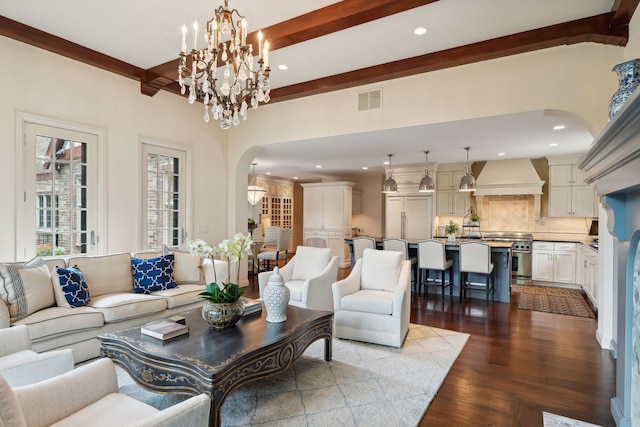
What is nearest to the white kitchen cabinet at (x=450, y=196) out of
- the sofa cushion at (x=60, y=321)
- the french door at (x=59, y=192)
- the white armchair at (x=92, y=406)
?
the french door at (x=59, y=192)

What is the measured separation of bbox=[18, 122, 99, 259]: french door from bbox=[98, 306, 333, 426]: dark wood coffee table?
7.62 ft

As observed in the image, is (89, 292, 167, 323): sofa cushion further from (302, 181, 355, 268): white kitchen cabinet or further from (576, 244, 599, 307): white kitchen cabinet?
(302, 181, 355, 268): white kitchen cabinet

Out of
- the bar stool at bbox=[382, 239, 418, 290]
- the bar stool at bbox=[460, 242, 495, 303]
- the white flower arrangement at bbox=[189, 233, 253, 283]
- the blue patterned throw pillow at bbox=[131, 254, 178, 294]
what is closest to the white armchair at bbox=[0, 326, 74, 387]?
the white flower arrangement at bbox=[189, 233, 253, 283]

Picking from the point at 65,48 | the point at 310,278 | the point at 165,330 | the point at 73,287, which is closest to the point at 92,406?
the point at 165,330

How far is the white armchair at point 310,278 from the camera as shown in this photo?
4.11m

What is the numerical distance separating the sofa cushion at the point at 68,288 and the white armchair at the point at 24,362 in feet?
2.85

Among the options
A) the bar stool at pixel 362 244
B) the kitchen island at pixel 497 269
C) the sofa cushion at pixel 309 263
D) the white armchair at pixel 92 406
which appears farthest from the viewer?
the bar stool at pixel 362 244

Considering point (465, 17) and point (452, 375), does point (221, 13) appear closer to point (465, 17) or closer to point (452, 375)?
point (465, 17)

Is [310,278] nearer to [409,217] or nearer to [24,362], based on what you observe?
[24,362]

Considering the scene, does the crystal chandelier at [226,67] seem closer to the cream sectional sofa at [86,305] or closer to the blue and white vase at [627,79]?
the cream sectional sofa at [86,305]

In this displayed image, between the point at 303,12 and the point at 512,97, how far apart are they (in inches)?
99.3

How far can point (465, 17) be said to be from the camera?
3.20 metres

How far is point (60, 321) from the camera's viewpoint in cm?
289

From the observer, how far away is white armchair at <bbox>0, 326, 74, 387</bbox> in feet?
6.38
